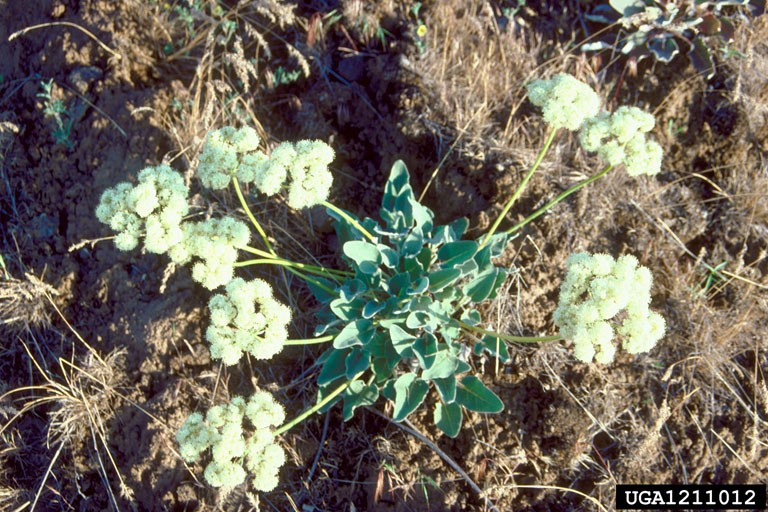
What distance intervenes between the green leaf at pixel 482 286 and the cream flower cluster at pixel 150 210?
1838 millimetres

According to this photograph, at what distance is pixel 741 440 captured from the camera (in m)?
3.64

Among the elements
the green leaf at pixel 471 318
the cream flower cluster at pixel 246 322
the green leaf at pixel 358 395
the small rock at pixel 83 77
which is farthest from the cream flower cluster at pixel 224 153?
the small rock at pixel 83 77

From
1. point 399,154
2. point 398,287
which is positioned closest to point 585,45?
point 399,154

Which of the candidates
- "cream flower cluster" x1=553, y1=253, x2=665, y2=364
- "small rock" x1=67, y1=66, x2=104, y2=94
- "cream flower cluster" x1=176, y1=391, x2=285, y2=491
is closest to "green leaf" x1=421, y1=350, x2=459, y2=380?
"cream flower cluster" x1=553, y1=253, x2=665, y2=364

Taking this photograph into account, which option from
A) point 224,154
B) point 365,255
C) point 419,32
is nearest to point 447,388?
point 365,255

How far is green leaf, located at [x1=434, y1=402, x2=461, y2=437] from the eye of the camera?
3.39 metres

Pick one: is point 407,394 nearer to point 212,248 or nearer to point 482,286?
point 482,286

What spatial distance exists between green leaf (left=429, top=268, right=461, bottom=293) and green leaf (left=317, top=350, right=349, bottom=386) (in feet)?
2.52

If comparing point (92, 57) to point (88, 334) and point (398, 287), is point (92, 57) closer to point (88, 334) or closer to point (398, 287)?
point (88, 334)

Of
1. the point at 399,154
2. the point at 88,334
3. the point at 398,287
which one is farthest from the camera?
the point at 399,154

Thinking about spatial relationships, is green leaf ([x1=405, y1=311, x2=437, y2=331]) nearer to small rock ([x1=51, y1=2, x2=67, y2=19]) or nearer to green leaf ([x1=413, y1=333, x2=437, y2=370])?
green leaf ([x1=413, y1=333, x2=437, y2=370])

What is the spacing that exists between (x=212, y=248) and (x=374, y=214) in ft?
5.60

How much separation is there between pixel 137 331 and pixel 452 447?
8.10 ft

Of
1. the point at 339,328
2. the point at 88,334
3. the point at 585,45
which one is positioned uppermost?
the point at 585,45
